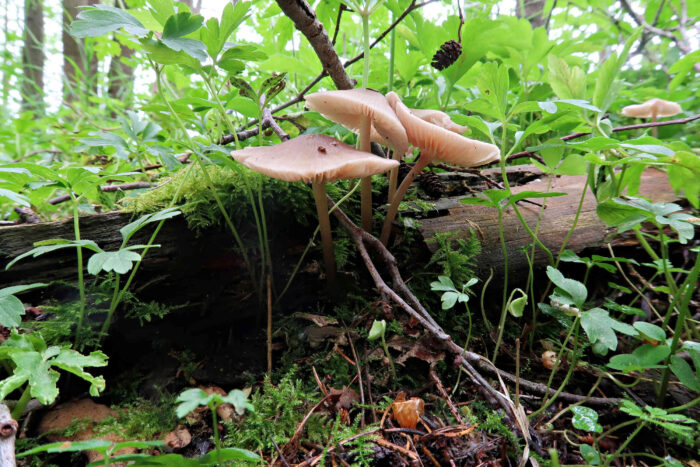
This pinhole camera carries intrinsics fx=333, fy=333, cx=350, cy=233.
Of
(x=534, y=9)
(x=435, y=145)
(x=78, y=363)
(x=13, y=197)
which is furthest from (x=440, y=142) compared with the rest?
(x=534, y=9)

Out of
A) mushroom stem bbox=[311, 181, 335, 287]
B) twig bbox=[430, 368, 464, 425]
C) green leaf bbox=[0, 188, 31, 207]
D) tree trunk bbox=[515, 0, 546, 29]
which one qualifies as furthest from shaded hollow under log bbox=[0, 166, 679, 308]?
tree trunk bbox=[515, 0, 546, 29]

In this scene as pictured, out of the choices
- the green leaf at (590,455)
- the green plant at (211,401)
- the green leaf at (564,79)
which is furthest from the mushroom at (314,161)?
the green leaf at (590,455)

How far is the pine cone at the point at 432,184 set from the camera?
6.27ft

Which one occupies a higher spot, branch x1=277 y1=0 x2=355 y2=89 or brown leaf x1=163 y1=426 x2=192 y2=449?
branch x1=277 y1=0 x2=355 y2=89

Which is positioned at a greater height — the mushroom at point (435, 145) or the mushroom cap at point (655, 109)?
the mushroom cap at point (655, 109)

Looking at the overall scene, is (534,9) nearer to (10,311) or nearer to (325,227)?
(325,227)

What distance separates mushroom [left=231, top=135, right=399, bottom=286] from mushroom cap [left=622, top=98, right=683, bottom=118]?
3.08 meters

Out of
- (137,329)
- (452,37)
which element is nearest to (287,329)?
(137,329)

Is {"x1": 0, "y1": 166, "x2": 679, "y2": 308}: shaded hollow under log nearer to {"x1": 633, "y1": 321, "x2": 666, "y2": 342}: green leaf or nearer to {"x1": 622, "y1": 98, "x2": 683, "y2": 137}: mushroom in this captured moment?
{"x1": 633, "y1": 321, "x2": 666, "y2": 342}: green leaf

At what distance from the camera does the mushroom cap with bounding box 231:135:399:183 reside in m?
1.16

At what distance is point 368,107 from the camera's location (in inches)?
50.9

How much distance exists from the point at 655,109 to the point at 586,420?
3212mm

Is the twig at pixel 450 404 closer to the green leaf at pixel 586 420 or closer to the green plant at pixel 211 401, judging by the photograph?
the green leaf at pixel 586 420

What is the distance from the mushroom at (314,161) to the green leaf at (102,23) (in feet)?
1.66
